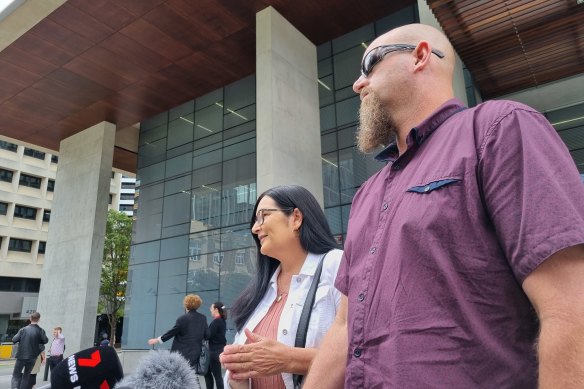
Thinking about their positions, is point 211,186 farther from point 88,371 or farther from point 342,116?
point 88,371

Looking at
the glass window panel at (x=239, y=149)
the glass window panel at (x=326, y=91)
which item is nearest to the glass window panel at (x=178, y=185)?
the glass window panel at (x=239, y=149)

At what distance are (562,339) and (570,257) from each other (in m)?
0.16

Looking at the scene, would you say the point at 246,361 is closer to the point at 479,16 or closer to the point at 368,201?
the point at 368,201

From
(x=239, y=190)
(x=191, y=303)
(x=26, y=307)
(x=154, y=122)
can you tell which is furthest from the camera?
→ (x=26, y=307)

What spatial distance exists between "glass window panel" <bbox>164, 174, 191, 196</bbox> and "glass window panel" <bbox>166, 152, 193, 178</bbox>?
0.26 meters

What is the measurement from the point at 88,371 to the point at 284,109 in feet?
32.7

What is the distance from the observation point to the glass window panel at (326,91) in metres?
14.3

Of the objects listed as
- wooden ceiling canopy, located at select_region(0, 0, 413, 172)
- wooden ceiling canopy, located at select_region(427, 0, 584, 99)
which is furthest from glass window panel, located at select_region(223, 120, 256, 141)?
wooden ceiling canopy, located at select_region(427, 0, 584, 99)

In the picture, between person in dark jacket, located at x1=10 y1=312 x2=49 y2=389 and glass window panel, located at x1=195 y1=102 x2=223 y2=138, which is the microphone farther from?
glass window panel, located at x1=195 y1=102 x2=223 y2=138

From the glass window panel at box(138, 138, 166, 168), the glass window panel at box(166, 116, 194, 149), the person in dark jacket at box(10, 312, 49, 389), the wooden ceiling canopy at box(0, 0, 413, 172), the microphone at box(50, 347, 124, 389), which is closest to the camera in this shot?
the microphone at box(50, 347, 124, 389)

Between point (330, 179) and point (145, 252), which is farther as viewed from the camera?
point (145, 252)

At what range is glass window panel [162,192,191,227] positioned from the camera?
1695 cm

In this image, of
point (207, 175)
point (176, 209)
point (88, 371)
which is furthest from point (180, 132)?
point (88, 371)

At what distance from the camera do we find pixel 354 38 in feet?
45.6
